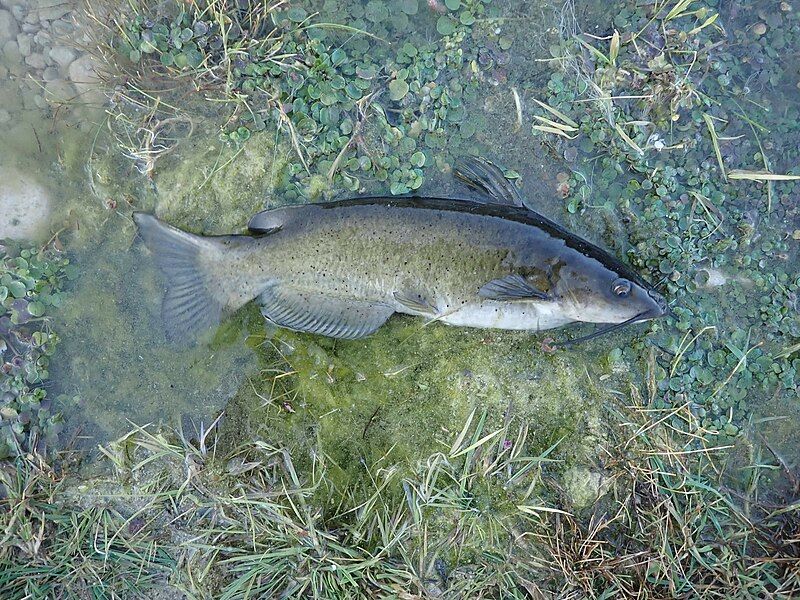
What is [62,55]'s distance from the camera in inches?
152

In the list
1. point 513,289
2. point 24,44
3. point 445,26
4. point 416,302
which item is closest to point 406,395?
point 416,302

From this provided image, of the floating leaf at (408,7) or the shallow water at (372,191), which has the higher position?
the floating leaf at (408,7)

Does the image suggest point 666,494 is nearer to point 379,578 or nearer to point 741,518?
point 741,518

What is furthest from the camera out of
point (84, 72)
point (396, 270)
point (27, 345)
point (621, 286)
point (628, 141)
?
point (84, 72)

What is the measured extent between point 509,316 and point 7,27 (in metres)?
4.26

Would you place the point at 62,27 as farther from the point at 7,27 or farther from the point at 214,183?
the point at 214,183

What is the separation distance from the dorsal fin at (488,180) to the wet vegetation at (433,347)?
0.46 ft

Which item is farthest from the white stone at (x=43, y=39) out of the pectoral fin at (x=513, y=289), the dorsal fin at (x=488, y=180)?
the pectoral fin at (x=513, y=289)

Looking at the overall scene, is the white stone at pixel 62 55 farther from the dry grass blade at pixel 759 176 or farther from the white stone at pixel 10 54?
the dry grass blade at pixel 759 176

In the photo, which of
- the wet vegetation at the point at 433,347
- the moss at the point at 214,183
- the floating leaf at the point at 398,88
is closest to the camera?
the wet vegetation at the point at 433,347

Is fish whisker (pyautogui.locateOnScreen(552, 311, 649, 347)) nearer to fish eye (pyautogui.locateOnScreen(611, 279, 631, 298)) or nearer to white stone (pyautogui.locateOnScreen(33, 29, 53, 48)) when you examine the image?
fish eye (pyautogui.locateOnScreen(611, 279, 631, 298))

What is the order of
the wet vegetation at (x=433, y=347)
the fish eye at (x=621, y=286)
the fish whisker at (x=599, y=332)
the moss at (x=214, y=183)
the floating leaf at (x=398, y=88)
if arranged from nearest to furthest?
the fish eye at (x=621, y=286) < the fish whisker at (x=599, y=332) < the wet vegetation at (x=433, y=347) < the floating leaf at (x=398, y=88) < the moss at (x=214, y=183)

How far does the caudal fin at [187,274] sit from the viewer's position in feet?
11.9

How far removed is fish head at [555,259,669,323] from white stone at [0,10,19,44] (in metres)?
4.37
